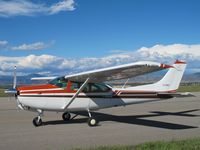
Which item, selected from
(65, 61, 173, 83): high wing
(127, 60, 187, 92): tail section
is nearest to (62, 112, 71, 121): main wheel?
(65, 61, 173, 83): high wing

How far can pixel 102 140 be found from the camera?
9.61m

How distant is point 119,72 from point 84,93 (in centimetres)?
195

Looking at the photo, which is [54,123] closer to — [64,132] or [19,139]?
[64,132]

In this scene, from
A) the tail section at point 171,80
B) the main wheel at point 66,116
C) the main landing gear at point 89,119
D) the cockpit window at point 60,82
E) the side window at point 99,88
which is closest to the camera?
the main landing gear at point 89,119

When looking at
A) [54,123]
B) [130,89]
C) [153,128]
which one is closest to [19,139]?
[54,123]

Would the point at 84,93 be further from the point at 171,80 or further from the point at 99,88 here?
the point at 171,80

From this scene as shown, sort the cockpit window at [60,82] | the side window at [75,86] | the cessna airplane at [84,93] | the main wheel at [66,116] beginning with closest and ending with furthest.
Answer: the cessna airplane at [84,93] < the cockpit window at [60,82] < the side window at [75,86] < the main wheel at [66,116]

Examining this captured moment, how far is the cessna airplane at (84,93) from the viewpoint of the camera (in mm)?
12258

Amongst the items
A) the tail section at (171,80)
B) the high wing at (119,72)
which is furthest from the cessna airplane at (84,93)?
the tail section at (171,80)

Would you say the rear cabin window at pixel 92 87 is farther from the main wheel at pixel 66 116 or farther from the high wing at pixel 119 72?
the main wheel at pixel 66 116

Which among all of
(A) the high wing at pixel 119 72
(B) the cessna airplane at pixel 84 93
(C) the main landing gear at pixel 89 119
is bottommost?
(C) the main landing gear at pixel 89 119

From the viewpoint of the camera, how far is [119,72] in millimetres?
12242

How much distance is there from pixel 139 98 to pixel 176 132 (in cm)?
397

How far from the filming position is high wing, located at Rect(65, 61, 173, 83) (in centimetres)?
1045
